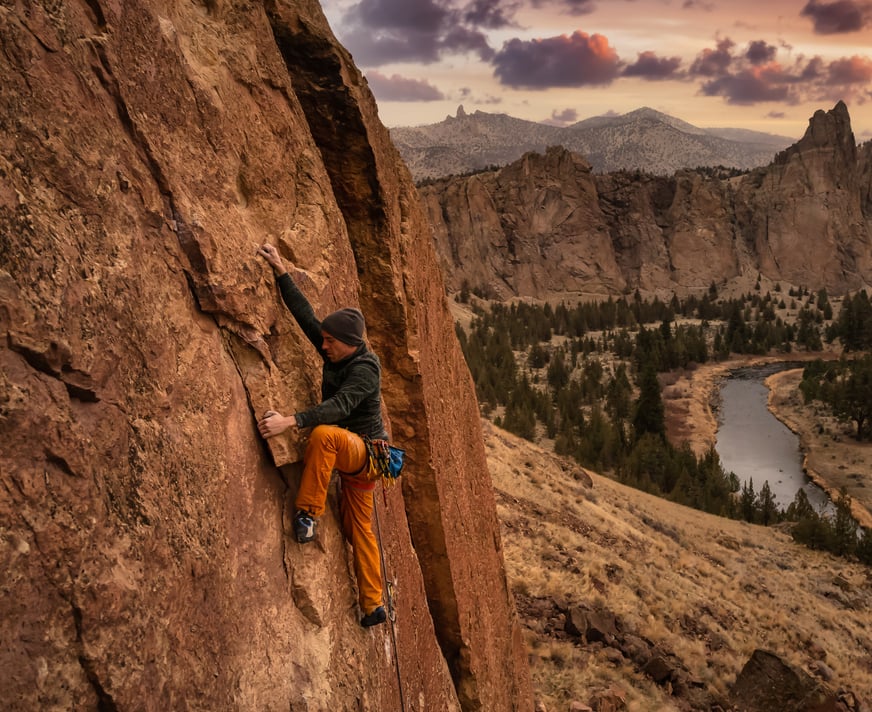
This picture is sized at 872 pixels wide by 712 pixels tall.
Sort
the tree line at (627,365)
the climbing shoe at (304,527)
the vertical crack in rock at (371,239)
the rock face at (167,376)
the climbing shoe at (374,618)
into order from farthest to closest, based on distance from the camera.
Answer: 1. the tree line at (627,365)
2. the vertical crack in rock at (371,239)
3. the climbing shoe at (374,618)
4. the climbing shoe at (304,527)
5. the rock face at (167,376)

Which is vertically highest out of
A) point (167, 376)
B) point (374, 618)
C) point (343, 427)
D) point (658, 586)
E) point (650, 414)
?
point (167, 376)

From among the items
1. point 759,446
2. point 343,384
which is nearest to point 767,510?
point 759,446

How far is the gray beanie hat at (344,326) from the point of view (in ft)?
13.3

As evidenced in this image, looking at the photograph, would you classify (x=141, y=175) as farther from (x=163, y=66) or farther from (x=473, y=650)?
(x=473, y=650)

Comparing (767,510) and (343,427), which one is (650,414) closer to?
(767,510)

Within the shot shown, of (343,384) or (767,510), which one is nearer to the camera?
(343,384)

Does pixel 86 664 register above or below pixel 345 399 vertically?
below

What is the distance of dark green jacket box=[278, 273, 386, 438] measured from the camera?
3988 mm

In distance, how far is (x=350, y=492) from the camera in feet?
14.1

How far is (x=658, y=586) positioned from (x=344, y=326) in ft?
52.7

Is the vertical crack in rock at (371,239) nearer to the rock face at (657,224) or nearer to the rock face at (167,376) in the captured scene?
the rock face at (167,376)

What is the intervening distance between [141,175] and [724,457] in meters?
49.2

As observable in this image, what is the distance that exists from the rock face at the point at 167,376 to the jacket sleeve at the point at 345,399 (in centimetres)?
24

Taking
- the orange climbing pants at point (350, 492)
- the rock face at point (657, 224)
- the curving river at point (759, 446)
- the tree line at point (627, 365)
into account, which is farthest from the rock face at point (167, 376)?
the rock face at point (657, 224)
